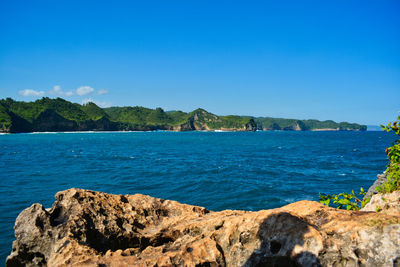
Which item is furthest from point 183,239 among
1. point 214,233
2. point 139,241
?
point 139,241

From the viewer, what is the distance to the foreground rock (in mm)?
4098

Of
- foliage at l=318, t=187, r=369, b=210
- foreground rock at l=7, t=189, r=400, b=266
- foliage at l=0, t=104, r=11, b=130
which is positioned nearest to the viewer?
foreground rock at l=7, t=189, r=400, b=266

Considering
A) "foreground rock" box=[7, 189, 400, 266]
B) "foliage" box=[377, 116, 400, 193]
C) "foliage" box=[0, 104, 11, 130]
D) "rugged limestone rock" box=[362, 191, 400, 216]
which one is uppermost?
"foliage" box=[0, 104, 11, 130]

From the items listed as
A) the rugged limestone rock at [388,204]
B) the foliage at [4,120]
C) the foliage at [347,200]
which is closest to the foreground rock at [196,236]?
the rugged limestone rock at [388,204]

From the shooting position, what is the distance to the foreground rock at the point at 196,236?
4098mm

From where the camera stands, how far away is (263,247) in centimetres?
457

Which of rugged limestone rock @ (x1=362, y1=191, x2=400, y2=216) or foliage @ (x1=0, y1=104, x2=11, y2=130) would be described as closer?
rugged limestone rock @ (x1=362, y1=191, x2=400, y2=216)

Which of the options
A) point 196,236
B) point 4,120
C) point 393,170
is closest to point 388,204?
point 393,170

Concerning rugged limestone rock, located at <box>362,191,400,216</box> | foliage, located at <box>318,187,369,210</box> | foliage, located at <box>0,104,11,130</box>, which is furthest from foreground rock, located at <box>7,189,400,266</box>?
foliage, located at <box>0,104,11,130</box>

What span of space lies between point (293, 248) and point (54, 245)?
16.3ft

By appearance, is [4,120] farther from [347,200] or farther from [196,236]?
[347,200]

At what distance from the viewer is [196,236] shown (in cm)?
528

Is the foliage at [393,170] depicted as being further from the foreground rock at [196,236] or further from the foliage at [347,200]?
the foreground rock at [196,236]

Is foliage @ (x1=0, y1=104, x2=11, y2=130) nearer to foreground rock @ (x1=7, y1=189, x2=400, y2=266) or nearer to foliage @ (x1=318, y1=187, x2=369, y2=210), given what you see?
foreground rock @ (x1=7, y1=189, x2=400, y2=266)
